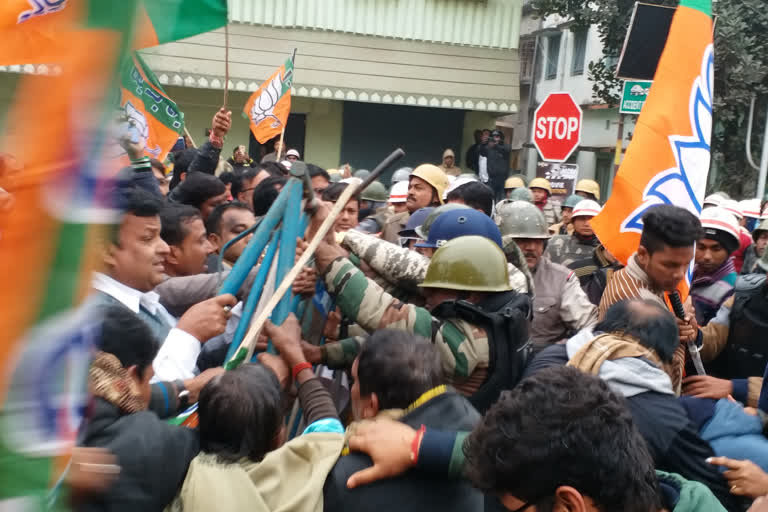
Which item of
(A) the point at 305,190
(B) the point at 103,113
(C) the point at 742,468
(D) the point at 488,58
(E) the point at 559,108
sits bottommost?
(C) the point at 742,468

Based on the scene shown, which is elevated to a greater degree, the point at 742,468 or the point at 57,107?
the point at 57,107

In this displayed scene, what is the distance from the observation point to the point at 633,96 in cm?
747

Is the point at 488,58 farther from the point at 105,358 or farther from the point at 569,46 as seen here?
the point at 105,358

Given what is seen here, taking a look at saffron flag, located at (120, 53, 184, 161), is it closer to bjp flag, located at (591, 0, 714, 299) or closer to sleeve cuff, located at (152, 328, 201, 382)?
bjp flag, located at (591, 0, 714, 299)

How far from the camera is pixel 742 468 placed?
8.60ft

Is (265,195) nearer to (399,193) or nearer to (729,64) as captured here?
(399,193)

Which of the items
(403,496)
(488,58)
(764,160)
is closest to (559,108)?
(764,160)

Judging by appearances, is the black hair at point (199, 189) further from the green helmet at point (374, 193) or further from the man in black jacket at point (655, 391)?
the man in black jacket at point (655, 391)

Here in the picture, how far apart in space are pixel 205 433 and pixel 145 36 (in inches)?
55.3

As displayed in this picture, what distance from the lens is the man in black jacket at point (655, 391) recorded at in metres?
2.62

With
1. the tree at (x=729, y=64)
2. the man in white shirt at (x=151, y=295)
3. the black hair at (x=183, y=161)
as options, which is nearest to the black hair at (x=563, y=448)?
the man in white shirt at (x=151, y=295)

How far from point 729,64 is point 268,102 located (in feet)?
27.5

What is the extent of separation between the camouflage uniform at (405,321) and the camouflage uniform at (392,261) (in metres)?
0.33

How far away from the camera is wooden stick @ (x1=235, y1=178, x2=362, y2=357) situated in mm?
2502
